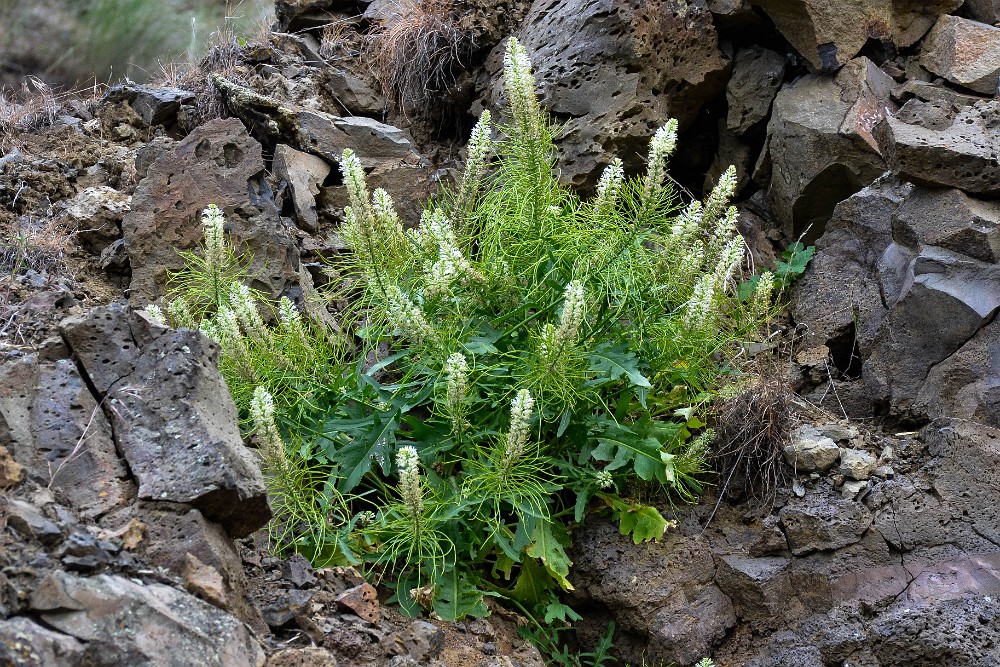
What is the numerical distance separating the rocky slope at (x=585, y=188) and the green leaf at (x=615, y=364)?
2.49 ft

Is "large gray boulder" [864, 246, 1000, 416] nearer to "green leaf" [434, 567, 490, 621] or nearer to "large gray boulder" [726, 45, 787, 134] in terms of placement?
"large gray boulder" [726, 45, 787, 134]

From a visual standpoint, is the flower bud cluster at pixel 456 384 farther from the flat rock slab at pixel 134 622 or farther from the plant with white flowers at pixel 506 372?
the flat rock slab at pixel 134 622

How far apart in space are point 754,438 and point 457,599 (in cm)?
146

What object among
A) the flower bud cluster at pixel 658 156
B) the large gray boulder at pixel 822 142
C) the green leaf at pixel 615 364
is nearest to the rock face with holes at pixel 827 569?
the green leaf at pixel 615 364

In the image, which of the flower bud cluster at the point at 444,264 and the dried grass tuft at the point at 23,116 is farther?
the dried grass tuft at the point at 23,116

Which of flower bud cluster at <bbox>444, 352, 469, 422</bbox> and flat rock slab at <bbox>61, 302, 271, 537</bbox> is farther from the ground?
flat rock slab at <bbox>61, 302, 271, 537</bbox>

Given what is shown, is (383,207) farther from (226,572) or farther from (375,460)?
(226,572)

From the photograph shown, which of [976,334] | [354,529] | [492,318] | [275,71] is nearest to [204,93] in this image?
[275,71]

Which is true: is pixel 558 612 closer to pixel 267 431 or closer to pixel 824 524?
pixel 824 524

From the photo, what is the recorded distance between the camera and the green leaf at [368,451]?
13.5 feet

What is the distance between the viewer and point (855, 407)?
4895mm

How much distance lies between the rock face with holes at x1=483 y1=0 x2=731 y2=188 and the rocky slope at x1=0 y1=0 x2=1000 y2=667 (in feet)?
0.06

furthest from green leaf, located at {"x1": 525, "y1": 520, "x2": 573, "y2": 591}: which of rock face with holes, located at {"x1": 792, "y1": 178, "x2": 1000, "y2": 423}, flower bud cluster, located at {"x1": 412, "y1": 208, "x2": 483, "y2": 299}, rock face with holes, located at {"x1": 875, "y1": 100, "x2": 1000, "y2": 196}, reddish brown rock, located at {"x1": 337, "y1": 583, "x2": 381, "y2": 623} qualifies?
rock face with holes, located at {"x1": 875, "y1": 100, "x2": 1000, "y2": 196}

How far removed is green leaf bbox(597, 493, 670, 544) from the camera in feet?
14.1
